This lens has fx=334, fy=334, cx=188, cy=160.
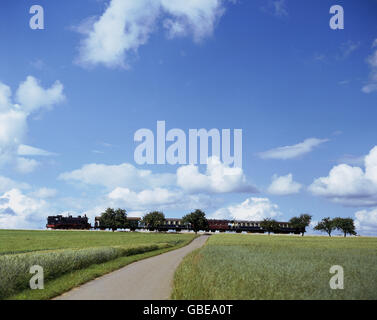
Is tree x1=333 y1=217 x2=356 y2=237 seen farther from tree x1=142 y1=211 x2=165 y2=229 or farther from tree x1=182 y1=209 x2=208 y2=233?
tree x1=142 y1=211 x2=165 y2=229

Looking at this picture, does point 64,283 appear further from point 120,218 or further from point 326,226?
point 326,226

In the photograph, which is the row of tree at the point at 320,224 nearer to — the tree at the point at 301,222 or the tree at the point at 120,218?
the tree at the point at 301,222

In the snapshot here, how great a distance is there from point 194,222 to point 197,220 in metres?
1.76

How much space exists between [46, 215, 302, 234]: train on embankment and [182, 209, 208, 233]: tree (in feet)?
14.1

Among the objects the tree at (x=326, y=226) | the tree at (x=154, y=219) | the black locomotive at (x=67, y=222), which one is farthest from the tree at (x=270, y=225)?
the black locomotive at (x=67, y=222)

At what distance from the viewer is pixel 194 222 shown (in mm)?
152000

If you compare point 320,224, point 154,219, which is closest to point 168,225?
point 154,219

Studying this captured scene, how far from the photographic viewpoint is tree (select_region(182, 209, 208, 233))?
151125 mm

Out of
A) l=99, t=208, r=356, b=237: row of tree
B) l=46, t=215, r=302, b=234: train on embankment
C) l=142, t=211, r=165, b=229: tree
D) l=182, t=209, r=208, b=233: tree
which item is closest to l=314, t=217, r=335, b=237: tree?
l=99, t=208, r=356, b=237: row of tree

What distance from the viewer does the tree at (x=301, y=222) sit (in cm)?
17438
